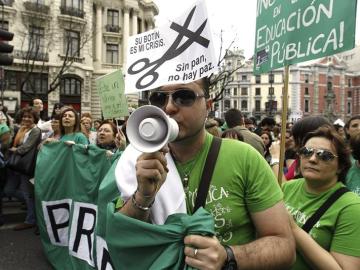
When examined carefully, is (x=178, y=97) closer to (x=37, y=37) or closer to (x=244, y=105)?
(x=37, y=37)

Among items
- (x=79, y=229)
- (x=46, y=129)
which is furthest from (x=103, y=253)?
(x=46, y=129)

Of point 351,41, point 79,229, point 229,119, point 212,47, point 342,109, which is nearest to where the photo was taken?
point 212,47

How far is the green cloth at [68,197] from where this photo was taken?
Result: 4.20 meters

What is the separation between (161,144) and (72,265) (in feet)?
11.3

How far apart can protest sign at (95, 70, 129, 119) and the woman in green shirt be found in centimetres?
57

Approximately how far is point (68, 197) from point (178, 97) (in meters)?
3.16

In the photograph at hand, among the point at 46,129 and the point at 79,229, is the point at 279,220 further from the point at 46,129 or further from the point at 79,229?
the point at 46,129

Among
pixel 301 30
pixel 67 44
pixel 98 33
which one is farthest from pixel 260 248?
pixel 98 33

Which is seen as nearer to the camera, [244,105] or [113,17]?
[113,17]

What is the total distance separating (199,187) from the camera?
1.69 m

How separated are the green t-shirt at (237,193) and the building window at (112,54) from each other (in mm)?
41532

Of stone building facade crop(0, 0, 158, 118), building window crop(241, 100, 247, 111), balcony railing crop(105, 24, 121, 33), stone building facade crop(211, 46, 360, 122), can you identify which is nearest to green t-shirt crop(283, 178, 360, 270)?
stone building facade crop(0, 0, 158, 118)

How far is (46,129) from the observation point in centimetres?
715

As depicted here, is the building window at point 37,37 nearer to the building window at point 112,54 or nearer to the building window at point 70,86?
the building window at point 70,86
